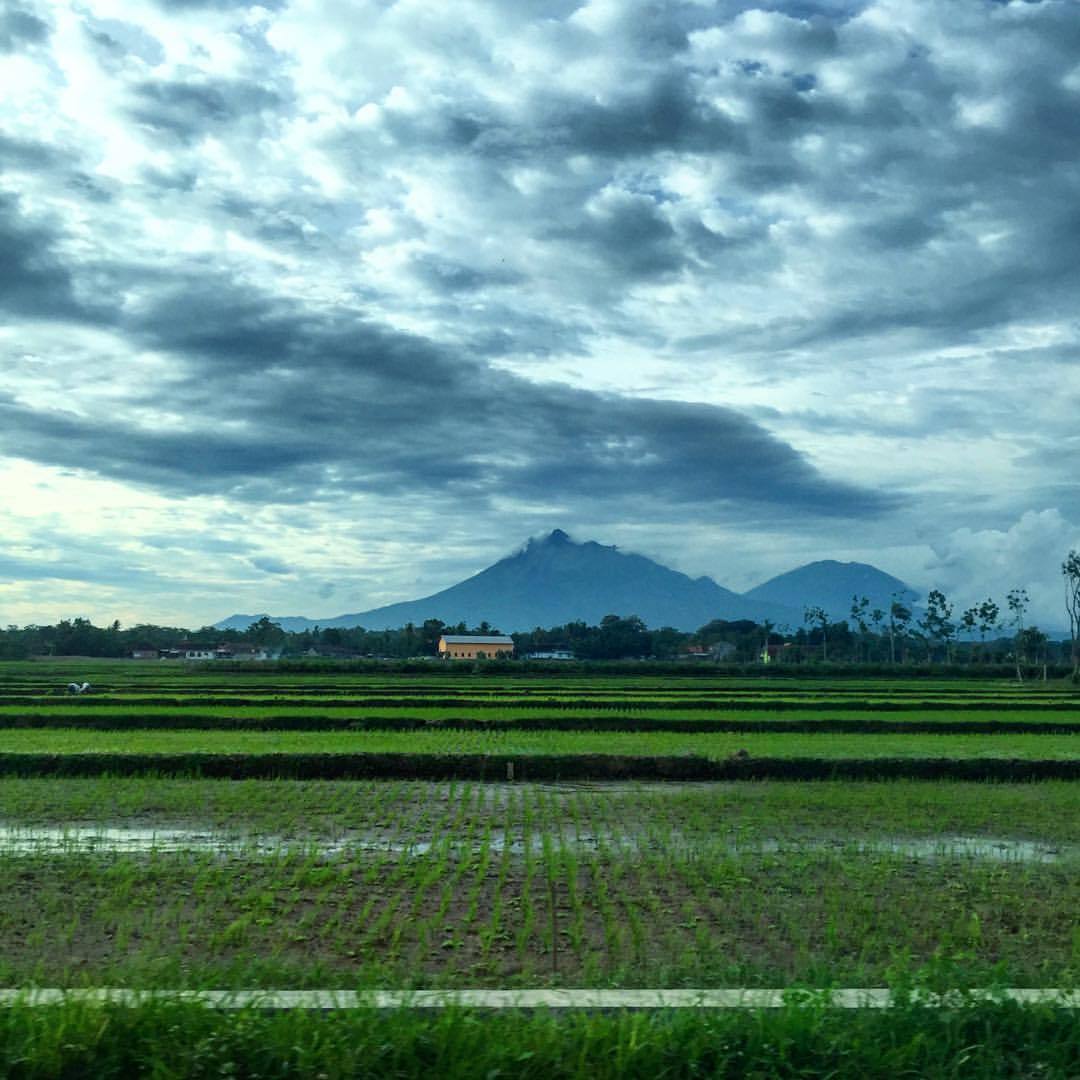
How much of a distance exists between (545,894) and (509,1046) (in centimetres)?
377

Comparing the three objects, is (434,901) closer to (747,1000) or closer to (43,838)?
(747,1000)

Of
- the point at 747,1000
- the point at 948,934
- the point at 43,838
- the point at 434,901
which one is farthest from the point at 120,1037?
the point at 43,838

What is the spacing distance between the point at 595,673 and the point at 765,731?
4000 cm

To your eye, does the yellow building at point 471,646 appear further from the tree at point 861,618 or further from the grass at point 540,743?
the grass at point 540,743

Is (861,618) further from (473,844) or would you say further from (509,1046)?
(509,1046)

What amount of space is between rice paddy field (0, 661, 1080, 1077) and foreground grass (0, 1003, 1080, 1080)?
0.01m

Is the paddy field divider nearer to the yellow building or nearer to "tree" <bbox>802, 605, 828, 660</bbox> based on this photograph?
"tree" <bbox>802, 605, 828, 660</bbox>

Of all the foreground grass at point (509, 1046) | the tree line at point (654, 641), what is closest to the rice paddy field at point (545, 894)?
the foreground grass at point (509, 1046)

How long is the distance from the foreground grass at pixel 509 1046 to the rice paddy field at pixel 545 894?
12 millimetres

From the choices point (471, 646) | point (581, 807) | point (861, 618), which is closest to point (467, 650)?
point (471, 646)

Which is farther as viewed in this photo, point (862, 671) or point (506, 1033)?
point (862, 671)

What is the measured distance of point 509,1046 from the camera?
4211 mm

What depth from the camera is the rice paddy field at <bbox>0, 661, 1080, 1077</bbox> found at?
428 centimetres

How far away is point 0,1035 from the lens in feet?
14.0
